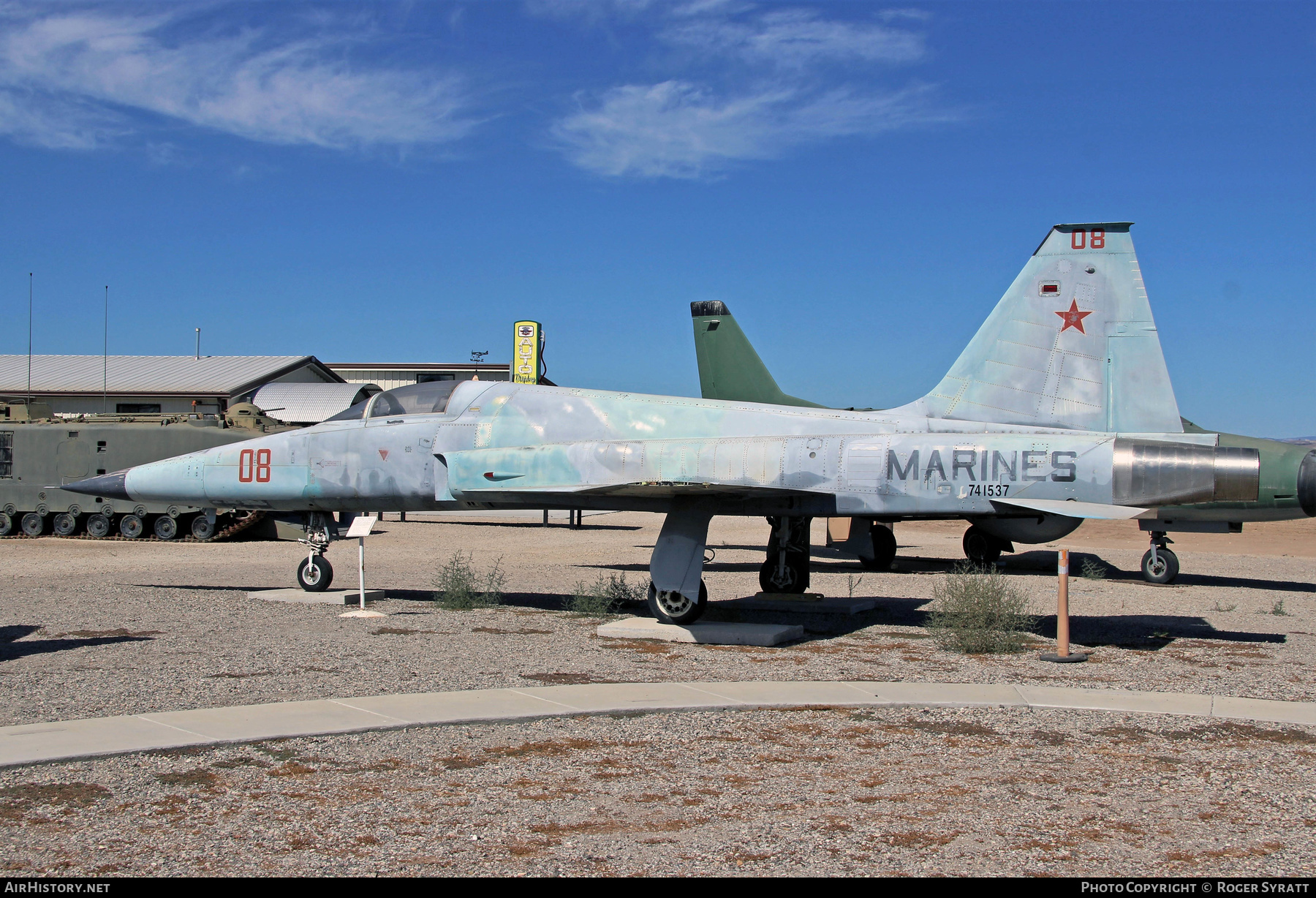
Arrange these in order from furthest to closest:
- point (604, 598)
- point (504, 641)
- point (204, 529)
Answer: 1. point (204, 529)
2. point (604, 598)
3. point (504, 641)

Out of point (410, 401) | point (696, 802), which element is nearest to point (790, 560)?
point (410, 401)

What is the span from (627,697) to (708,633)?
3072 mm

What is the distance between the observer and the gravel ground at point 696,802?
14.6ft

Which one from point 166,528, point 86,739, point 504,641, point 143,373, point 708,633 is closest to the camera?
point 86,739

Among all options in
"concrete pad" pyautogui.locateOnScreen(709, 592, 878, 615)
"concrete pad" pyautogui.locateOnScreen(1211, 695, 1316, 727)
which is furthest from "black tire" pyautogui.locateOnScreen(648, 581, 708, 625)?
→ "concrete pad" pyautogui.locateOnScreen(1211, 695, 1316, 727)

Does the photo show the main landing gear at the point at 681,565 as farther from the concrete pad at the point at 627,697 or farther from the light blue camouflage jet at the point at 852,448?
the concrete pad at the point at 627,697

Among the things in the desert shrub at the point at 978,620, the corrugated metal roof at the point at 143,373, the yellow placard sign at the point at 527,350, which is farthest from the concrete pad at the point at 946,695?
the corrugated metal roof at the point at 143,373

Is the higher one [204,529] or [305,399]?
[305,399]

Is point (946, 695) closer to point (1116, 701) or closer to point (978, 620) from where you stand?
point (1116, 701)

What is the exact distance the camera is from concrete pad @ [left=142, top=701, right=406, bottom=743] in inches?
254

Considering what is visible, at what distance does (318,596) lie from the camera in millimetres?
13258

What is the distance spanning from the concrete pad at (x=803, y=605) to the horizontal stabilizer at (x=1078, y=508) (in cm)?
336

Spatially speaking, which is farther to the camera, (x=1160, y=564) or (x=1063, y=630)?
(x=1160, y=564)

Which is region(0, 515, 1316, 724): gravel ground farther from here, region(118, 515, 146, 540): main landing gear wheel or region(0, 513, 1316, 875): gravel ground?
region(118, 515, 146, 540): main landing gear wheel
